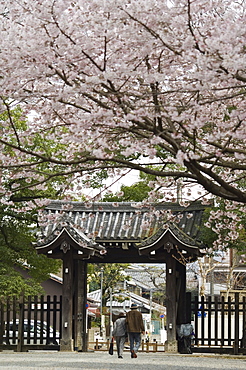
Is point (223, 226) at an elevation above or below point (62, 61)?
below

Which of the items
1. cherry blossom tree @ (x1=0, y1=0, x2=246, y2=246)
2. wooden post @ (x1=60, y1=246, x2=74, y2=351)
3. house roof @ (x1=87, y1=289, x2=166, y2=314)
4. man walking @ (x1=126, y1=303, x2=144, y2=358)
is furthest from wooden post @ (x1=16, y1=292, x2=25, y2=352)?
house roof @ (x1=87, y1=289, x2=166, y2=314)

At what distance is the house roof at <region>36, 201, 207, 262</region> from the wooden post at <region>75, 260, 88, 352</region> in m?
0.60

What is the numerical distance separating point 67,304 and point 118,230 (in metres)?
2.66

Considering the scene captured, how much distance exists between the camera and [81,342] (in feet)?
60.7

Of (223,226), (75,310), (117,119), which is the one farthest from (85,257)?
(117,119)

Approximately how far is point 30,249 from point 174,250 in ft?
14.4

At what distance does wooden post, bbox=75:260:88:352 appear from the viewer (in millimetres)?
18297

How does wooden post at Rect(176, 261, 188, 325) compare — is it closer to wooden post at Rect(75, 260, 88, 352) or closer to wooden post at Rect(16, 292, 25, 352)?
wooden post at Rect(75, 260, 88, 352)

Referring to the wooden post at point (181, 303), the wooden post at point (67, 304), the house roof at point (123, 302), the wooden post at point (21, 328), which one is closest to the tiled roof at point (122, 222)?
the wooden post at point (67, 304)

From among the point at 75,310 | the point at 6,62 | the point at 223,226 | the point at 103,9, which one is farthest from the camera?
the point at 75,310

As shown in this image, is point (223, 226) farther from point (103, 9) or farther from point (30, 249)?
point (103, 9)

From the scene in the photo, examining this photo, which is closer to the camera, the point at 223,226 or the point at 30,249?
the point at 223,226

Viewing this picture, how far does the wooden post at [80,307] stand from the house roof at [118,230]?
1.98 feet

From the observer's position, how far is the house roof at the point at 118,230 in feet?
55.8
